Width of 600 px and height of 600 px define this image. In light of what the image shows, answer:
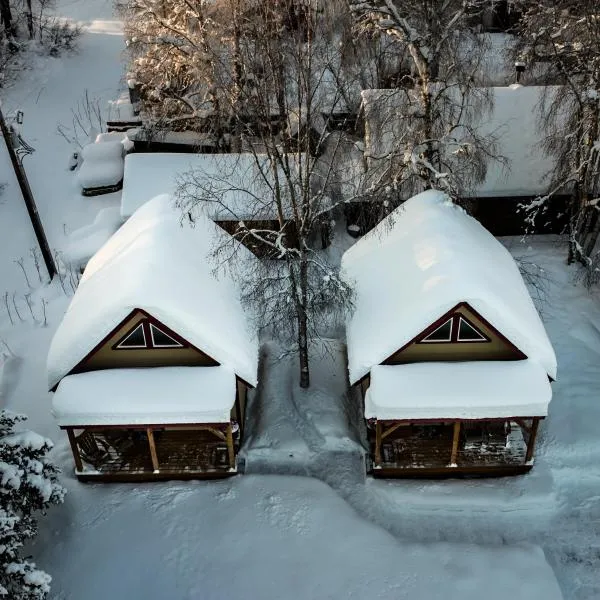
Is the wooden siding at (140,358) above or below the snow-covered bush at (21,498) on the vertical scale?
above

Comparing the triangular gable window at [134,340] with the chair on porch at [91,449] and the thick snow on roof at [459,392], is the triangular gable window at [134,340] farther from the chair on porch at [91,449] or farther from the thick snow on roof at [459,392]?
the thick snow on roof at [459,392]

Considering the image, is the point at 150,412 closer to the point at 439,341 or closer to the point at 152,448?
the point at 152,448

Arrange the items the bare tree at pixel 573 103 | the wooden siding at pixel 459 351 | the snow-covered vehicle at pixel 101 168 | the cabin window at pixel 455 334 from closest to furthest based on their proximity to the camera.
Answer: the cabin window at pixel 455 334 < the wooden siding at pixel 459 351 < the bare tree at pixel 573 103 < the snow-covered vehicle at pixel 101 168

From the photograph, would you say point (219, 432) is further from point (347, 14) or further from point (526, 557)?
point (347, 14)

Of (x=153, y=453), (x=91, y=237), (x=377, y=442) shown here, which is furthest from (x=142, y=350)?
(x=91, y=237)

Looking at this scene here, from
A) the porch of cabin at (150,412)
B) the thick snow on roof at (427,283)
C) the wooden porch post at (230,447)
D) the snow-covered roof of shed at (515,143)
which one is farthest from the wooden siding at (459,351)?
the snow-covered roof of shed at (515,143)

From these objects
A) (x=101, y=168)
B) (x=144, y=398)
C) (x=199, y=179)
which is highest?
(x=199, y=179)
